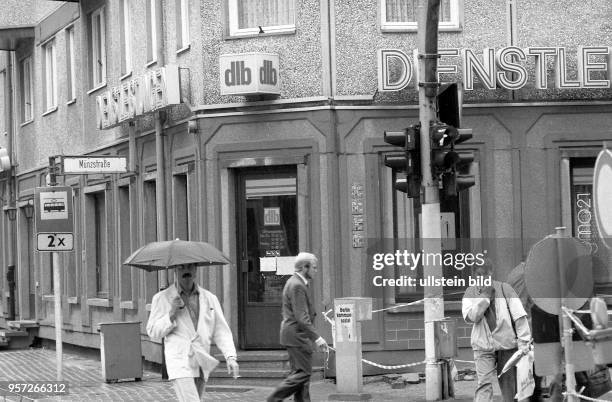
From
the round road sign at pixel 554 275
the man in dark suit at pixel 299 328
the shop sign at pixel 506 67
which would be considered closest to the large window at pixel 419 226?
the shop sign at pixel 506 67

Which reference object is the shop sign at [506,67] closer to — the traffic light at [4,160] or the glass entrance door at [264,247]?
the glass entrance door at [264,247]

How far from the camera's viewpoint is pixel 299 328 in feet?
A: 47.5

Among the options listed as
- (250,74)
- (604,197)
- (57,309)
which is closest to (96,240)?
(57,309)

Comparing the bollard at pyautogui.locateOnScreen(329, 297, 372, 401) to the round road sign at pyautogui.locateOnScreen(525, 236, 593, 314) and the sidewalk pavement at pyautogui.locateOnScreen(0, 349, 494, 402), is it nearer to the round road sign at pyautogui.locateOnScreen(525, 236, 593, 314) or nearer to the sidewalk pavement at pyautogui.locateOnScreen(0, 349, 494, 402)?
the sidewalk pavement at pyautogui.locateOnScreen(0, 349, 494, 402)

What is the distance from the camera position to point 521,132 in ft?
63.3

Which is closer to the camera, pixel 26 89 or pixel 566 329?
pixel 566 329

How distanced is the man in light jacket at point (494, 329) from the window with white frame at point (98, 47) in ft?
45.4

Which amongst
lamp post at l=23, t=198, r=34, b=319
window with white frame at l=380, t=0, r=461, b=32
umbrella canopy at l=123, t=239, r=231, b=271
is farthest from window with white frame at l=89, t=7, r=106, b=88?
umbrella canopy at l=123, t=239, r=231, b=271

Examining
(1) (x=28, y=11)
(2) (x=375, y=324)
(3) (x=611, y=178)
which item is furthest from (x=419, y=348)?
(1) (x=28, y=11)

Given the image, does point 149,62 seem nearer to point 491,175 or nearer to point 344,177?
point 344,177

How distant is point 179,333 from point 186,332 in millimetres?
64

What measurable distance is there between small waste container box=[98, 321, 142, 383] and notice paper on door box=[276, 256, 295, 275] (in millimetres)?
2464

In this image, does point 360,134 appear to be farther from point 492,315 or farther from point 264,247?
point 492,315

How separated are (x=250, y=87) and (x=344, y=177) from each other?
1.92 m
